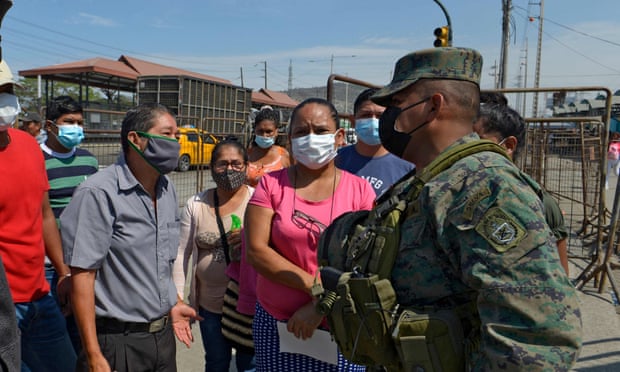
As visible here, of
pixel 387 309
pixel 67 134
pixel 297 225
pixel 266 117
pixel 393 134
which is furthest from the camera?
pixel 266 117

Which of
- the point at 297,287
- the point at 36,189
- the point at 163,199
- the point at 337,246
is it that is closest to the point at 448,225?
the point at 337,246

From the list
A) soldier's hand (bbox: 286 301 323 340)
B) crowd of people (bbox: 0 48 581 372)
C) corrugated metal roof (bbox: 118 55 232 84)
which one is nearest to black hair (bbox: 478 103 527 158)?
crowd of people (bbox: 0 48 581 372)

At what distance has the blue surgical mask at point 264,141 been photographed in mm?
4543

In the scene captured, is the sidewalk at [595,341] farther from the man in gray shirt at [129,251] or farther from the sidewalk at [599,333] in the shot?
the man in gray shirt at [129,251]

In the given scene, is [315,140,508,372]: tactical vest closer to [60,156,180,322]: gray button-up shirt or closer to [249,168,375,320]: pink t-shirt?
[249,168,375,320]: pink t-shirt

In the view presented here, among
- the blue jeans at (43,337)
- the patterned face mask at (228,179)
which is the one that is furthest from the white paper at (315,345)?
the blue jeans at (43,337)

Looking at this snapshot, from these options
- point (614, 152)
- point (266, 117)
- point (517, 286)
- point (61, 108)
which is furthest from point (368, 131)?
point (614, 152)

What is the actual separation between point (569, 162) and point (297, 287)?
8.56m

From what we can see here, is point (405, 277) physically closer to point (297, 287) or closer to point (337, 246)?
point (337, 246)

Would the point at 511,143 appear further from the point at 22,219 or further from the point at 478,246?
the point at 22,219

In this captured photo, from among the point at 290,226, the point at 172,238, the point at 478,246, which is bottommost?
the point at 172,238

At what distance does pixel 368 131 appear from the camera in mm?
3033

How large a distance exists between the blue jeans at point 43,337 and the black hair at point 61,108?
180 centimetres

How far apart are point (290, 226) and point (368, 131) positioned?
1.12 m
